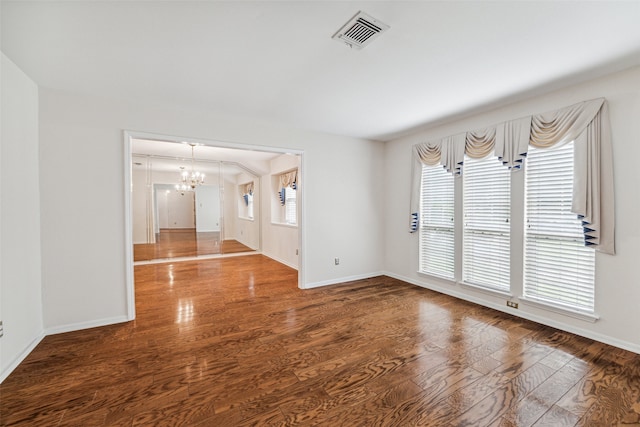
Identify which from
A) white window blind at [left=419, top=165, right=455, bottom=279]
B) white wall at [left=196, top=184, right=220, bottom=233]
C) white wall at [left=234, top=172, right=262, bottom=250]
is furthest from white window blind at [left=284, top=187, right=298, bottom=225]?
white window blind at [left=419, top=165, right=455, bottom=279]

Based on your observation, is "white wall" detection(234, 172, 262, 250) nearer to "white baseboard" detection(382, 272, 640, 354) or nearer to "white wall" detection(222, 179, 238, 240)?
"white wall" detection(222, 179, 238, 240)

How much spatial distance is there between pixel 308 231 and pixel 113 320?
2631mm

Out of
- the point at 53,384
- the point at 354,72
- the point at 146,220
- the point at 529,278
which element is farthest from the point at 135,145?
the point at 529,278

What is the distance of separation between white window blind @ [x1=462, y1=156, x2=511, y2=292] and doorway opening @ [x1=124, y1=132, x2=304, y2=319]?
3248 millimetres

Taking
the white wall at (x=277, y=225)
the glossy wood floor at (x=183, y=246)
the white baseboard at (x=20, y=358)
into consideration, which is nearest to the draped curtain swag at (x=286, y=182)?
the white wall at (x=277, y=225)

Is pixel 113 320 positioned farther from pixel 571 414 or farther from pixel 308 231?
pixel 571 414

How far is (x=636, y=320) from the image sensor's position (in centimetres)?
229

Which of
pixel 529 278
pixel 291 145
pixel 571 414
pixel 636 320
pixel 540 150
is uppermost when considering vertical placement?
→ pixel 291 145

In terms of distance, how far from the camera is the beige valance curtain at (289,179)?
226 inches

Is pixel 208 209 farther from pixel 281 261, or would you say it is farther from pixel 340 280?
pixel 340 280

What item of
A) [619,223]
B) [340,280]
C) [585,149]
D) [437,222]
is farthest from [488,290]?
[340,280]

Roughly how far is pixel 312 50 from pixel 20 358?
11.4ft

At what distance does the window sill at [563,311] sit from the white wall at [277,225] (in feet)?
12.6

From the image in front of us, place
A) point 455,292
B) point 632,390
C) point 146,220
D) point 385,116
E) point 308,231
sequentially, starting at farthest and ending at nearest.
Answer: point 146,220, point 308,231, point 455,292, point 385,116, point 632,390
